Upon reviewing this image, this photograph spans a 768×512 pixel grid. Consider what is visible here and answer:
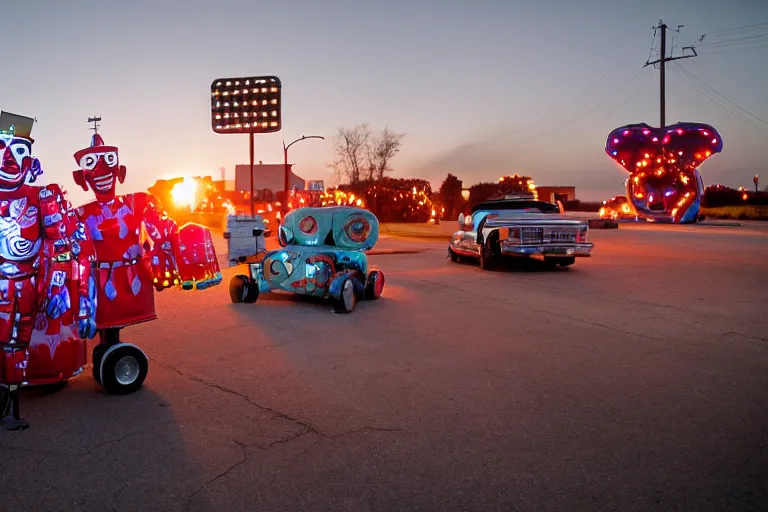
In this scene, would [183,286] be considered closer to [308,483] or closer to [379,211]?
[308,483]

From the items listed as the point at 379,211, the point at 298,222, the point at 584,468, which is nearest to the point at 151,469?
the point at 584,468

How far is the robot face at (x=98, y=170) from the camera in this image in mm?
4629

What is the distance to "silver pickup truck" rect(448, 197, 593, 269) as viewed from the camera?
12.5m

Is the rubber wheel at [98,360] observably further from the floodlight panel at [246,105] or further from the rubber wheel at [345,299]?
the floodlight panel at [246,105]

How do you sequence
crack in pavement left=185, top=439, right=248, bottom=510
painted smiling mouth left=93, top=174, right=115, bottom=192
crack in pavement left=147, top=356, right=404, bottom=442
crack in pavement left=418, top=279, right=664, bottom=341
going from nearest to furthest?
crack in pavement left=185, top=439, right=248, bottom=510, crack in pavement left=147, top=356, right=404, bottom=442, painted smiling mouth left=93, top=174, right=115, bottom=192, crack in pavement left=418, top=279, right=664, bottom=341

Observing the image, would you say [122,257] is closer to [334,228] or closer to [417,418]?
[417,418]

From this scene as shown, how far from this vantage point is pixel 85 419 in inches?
159

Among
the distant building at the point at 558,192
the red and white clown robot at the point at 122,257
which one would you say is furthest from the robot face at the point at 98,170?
the distant building at the point at 558,192

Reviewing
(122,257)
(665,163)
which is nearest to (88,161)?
(122,257)

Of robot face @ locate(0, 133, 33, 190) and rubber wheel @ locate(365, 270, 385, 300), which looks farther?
rubber wheel @ locate(365, 270, 385, 300)

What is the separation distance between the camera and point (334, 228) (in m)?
8.75

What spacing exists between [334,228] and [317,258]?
0.57 meters

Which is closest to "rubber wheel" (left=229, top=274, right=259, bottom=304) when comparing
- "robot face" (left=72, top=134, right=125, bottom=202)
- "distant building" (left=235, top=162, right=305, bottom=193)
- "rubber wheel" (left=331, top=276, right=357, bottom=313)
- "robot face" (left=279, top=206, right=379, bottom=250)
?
"robot face" (left=279, top=206, right=379, bottom=250)

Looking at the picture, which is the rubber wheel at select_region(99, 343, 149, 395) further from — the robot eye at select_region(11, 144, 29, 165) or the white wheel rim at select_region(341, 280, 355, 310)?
the white wheel rim at select_region(341, 280, 355, 310)
